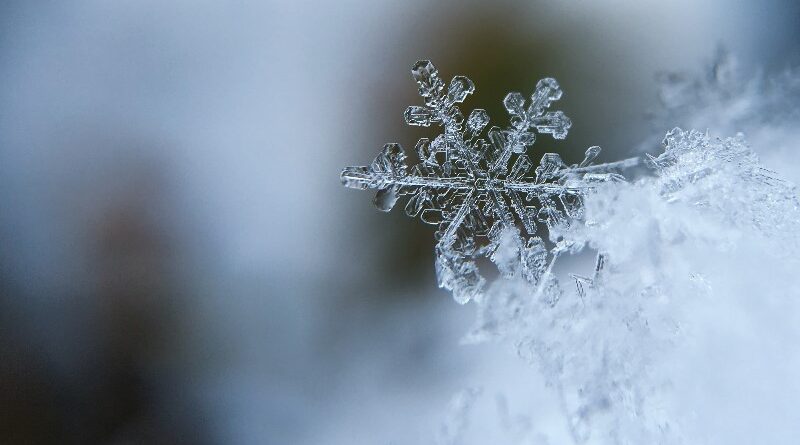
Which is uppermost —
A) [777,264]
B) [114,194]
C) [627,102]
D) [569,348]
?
[627,102]

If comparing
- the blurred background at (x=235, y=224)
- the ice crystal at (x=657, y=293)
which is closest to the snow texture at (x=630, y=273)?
the ice crystal at (x=657, y=293)

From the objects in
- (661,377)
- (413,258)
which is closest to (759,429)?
(661,377)

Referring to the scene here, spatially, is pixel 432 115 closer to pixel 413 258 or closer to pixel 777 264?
pixel 413 258

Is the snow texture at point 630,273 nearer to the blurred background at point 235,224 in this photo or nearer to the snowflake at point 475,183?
the snowflake at point 475,183

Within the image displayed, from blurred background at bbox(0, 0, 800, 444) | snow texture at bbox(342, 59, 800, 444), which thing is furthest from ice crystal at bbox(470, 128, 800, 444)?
blurred background at bbox(0, 0, 800, 444)

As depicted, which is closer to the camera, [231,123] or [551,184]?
[551,184]
